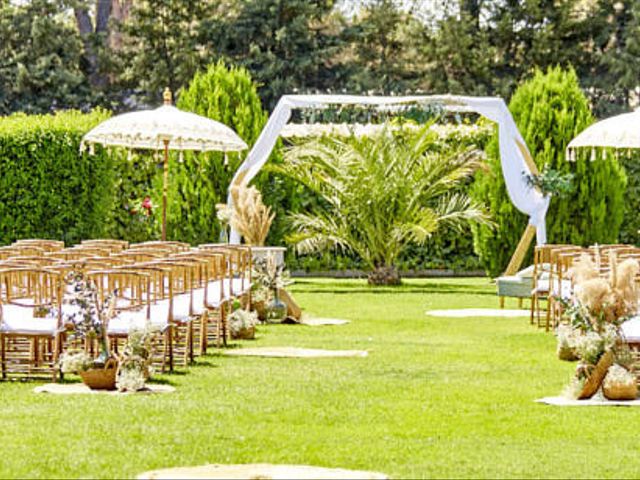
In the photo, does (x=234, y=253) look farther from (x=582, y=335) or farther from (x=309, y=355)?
(x=582, y=335)

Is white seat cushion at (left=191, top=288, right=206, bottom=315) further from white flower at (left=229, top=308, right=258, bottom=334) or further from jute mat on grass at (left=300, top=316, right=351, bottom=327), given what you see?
jute mat on grass at (left=300, top=316, right=351, bottom=327)

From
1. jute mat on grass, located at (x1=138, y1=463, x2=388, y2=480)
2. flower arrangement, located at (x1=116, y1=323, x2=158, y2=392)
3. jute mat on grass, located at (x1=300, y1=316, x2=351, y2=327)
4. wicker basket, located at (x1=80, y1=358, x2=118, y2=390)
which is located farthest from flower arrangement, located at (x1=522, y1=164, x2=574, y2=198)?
jute mat on grass, located at (x1=138, y1=463, x2=388, y2=480)

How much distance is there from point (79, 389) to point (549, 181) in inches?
488

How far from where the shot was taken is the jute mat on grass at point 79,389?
10.5m

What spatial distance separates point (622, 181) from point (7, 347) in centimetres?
1407

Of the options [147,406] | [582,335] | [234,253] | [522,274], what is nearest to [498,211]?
[522,274]

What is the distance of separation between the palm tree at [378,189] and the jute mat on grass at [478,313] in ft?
13.6

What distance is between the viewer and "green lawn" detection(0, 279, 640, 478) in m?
7.84

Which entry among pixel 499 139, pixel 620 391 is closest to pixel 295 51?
pixel 499 139

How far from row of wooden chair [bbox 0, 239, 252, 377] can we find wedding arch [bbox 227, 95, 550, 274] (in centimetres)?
682

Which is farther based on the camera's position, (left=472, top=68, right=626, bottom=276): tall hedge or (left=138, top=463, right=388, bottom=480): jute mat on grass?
(left=472, top=68, right=626, bottom=276): tall hedge

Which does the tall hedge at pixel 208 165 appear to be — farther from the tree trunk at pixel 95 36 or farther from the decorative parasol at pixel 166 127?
the tree trunk at pixel 95 36

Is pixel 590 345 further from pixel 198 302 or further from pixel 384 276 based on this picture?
pixel 384 276

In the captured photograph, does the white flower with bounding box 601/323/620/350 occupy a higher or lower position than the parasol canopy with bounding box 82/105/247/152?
lower
